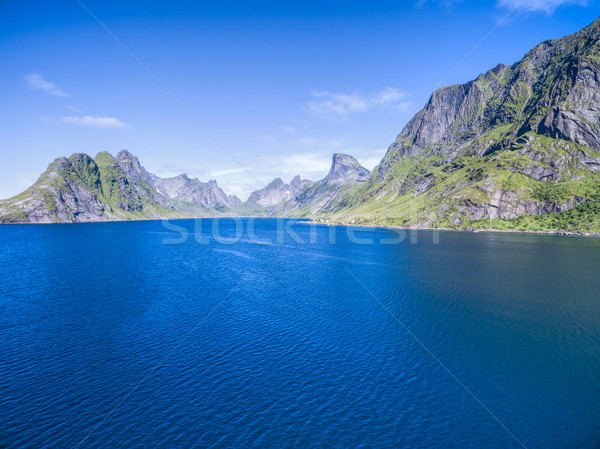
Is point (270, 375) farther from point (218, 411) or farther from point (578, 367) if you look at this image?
point (578, 367)

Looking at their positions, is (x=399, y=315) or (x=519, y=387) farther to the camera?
(x=399, y=315)

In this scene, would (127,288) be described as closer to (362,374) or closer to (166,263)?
(166,263)

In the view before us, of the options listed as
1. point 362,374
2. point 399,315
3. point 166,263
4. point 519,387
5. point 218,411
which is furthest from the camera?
point 166,263

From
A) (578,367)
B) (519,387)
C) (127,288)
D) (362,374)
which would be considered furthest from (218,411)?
(127,288)

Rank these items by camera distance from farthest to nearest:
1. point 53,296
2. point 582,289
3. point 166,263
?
point 166,263 → point 582,289 → point 53,296

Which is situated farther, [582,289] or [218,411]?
[582,289]

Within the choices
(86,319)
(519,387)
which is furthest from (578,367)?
(86,319)
